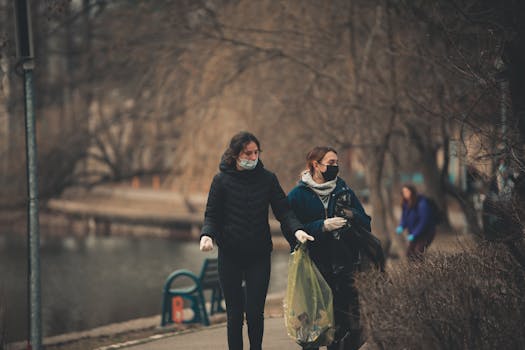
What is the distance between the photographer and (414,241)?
43.4 feet

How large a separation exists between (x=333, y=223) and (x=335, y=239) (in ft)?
0.74

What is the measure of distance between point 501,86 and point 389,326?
336 cm

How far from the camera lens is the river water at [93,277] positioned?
53.5ft

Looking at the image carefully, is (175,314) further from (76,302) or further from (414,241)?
(76,302)

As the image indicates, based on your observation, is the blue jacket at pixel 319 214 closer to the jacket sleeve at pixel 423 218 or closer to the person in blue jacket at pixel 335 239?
the person in blue jacket at pixel 335 239

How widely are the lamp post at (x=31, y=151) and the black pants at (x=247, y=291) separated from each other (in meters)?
1.41

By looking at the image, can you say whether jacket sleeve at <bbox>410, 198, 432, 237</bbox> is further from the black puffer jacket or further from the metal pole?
the metal pole

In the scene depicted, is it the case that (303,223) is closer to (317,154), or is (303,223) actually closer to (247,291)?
(317,154)

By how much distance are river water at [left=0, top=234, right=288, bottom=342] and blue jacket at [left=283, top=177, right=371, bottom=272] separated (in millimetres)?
3022

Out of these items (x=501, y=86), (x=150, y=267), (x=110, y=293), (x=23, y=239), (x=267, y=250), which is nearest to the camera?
(x=267, y=250)

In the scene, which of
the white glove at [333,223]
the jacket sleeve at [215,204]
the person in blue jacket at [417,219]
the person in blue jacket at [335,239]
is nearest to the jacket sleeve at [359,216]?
the person in blue jacket at [335,239]

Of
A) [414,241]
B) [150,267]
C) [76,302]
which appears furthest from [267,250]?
[150,267]

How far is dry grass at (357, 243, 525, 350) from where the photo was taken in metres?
5.48

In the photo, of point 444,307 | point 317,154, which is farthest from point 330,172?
point 444,307
